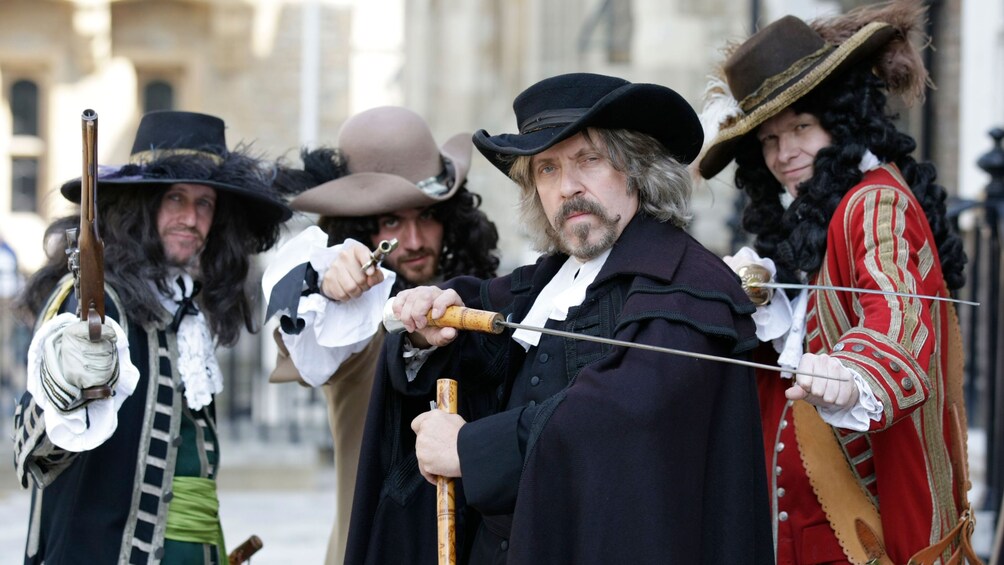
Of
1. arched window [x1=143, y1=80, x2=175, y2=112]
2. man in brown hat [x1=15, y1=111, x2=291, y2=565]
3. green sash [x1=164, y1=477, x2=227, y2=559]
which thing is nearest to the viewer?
man in brown hat [x1=15, y1=111, x2=291, y2=565]

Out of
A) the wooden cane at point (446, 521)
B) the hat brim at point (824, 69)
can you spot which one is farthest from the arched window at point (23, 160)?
the wooden cane at point (446, 521)

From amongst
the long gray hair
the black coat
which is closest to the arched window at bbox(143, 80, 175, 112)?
the long gray hair

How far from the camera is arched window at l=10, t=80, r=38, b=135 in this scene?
17.9 m

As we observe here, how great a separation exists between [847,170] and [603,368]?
1150 millimetres

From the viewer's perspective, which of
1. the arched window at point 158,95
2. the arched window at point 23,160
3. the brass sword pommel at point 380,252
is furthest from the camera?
the arched window at point 158,95

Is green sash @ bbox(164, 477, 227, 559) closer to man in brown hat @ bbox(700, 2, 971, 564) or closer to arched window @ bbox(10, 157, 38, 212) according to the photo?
man in brown hat @ bbox(700, 2, 971, 564)

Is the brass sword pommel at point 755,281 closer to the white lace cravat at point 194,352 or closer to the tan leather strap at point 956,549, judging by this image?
the tan leather strap at point 956,549

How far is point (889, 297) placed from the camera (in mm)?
3293

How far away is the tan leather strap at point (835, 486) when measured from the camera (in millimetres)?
3455

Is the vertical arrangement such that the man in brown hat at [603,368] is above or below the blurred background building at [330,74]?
below

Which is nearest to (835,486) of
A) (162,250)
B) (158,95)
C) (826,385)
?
(826,385)

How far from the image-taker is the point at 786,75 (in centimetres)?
372

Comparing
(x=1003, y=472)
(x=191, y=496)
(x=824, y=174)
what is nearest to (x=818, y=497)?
(x=824, y=174)

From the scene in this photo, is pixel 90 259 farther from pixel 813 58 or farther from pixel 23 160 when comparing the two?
pixel 23 160
